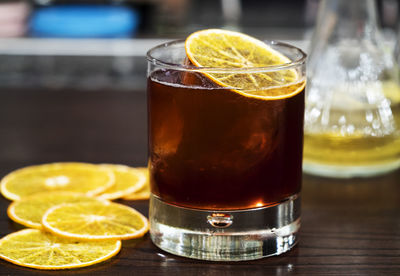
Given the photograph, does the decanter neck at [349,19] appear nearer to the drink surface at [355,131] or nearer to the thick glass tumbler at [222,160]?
the drink surface at [355,131]

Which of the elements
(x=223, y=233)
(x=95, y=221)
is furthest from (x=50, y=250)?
(x=223, y=233)

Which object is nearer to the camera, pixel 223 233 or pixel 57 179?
pixel 223 233

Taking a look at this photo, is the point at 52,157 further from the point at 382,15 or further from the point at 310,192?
the point at 382,15

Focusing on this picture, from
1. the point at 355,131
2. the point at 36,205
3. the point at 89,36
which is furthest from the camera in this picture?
the point at 89,36

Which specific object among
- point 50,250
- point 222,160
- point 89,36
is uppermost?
point 222,160

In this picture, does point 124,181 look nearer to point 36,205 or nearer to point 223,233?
point 36,205

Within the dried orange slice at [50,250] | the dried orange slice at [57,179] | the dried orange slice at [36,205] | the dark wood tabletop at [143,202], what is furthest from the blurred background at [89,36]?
the dried orange slice at [50,250]

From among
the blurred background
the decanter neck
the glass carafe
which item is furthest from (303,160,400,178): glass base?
the blurred background
